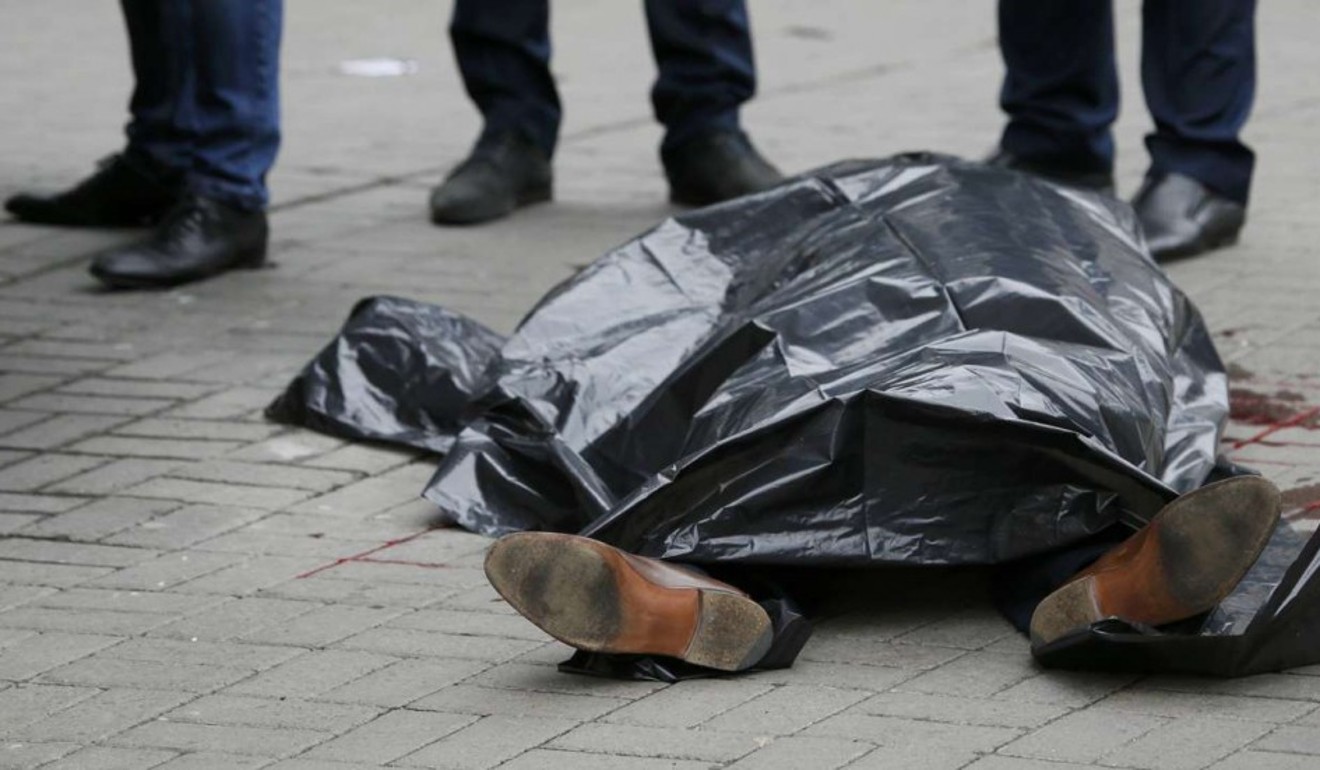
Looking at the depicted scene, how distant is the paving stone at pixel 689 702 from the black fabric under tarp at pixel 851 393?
0.21 meters

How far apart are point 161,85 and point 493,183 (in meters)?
0.86

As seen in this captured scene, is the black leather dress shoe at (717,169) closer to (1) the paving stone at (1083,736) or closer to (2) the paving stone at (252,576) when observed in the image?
(2) the paving stone at (252,576)

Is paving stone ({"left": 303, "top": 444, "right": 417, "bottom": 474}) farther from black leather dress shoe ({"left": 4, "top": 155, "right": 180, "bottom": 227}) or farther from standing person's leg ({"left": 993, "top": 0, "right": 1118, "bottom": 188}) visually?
standing person's leg ({"left": 993, "top": 0, "right": 1118, "bottom": 188})

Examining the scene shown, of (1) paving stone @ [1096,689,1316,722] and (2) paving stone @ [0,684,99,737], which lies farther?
(2) paving stone @ [0,684,99,737]

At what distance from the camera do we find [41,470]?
3.92 meters

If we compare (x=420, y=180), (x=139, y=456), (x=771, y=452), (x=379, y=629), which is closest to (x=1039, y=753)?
(x=771, y=452)

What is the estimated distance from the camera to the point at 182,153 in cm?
542

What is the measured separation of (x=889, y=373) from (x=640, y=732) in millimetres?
685

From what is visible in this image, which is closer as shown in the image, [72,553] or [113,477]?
[72,553]

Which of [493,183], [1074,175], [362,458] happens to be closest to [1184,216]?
[1074,175]

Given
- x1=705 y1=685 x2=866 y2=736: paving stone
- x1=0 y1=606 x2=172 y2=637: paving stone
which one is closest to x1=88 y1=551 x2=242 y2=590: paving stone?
x1=0 y1=606 x2=172 y2=637: paving stone

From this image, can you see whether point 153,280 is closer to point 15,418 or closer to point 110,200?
point 110,200

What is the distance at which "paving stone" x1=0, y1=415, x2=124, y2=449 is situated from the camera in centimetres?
408

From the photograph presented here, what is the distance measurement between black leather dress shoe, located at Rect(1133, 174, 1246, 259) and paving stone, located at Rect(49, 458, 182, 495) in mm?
2400
